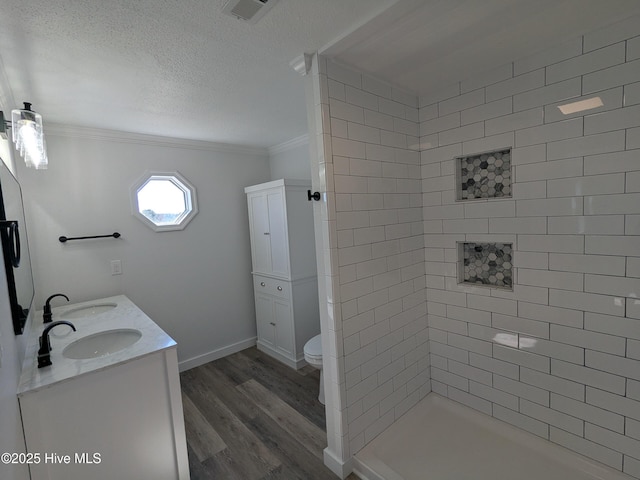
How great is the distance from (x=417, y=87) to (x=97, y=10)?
5.73 feet

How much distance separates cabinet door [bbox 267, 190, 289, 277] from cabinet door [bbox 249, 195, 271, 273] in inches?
2.9

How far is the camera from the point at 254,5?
115 cm

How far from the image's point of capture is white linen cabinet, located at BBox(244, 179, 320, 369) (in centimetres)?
289

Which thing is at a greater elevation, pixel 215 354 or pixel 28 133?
pixel 28 133

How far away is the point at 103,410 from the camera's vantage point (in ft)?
4.34

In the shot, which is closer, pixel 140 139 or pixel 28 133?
pixel 28 133

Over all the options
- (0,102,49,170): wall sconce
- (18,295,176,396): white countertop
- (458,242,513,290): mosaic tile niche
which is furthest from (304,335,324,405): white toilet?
(0,102,49,170): wall sconce

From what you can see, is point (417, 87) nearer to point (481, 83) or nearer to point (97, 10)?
point (481, 83)

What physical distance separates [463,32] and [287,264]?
85.6 inches

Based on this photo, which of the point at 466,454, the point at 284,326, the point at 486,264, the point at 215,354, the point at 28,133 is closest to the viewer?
the point at 28,133

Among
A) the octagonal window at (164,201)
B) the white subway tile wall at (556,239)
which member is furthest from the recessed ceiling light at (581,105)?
the octagonal window at (164,201)

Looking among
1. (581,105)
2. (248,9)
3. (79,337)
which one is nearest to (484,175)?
(581,105)

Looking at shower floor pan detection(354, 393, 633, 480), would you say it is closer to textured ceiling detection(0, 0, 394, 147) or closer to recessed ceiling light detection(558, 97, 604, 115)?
recessed ceiling light detection(558, 97, 604, 115)

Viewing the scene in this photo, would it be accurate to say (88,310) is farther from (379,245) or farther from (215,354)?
(379,245)
